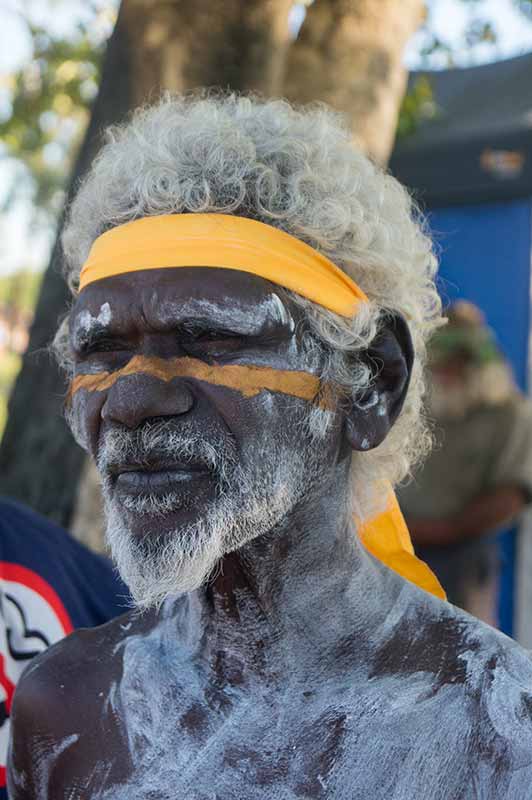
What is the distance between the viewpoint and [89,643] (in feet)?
8.23

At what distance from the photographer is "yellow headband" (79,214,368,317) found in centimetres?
217

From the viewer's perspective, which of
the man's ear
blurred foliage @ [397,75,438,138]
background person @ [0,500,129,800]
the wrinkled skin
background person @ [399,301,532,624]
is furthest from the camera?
blurred foliage @ [397,75,438,138]

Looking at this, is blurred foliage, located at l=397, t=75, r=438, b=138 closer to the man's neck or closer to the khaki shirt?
the khaki shirt

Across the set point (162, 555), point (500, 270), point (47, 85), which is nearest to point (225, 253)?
point (162, 555)

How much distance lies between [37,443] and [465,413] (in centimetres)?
246

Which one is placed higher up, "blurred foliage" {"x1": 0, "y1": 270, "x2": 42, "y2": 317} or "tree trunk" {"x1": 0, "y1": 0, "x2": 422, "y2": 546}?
"blurred foliage" {"x1": 0, "y1": 270, "x2": 42, "y2": 317}

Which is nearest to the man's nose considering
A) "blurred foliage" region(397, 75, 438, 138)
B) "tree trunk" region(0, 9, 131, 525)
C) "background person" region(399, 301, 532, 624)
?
"tree trunk" region(0, 9, 131, 525)

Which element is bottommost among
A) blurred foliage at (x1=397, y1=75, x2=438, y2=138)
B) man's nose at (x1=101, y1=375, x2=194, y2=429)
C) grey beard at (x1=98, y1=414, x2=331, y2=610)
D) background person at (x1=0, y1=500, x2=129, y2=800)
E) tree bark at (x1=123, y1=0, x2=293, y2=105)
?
background person at (x1=0, y1=500, x2=129, y2=800)

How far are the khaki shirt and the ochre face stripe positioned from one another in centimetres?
362

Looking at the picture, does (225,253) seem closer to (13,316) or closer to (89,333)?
(89,333)

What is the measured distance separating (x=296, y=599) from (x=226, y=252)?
0.72 m

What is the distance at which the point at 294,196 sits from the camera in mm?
2244

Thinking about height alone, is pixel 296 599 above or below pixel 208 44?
below

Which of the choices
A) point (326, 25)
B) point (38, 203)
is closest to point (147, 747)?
point (326, 25)
